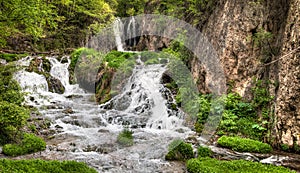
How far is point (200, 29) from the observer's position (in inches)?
617

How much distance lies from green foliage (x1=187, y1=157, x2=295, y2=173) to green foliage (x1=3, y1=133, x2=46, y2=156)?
463cm

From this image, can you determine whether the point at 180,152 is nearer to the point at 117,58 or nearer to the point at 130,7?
the point at 117,58

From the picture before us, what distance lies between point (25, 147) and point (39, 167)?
2438mm

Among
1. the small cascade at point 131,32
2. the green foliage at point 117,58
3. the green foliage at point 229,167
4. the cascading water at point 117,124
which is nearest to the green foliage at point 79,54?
the cascading water at point 117,124

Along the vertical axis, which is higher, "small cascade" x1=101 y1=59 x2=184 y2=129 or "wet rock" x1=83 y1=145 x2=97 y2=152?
"small cascade" x1=101 y1=59 x2=184 y2=129

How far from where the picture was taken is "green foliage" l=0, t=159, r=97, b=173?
5.27 meters

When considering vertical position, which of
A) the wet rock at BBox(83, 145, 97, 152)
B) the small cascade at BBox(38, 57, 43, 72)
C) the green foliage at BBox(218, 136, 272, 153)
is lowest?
the wet rock at BBox(83, 145, 97, 152)

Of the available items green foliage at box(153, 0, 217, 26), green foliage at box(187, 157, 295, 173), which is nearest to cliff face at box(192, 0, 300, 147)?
green foliage at box(153, 0, 217, 26)

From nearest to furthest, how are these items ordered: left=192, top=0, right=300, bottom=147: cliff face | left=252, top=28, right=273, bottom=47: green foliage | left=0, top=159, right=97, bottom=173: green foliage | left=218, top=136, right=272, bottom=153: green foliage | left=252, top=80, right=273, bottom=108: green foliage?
left=0, top=159, right=97, bottom=173: green foliage < left=218, top=136, right=272, bottom=153: green foliage < left=192, top=0, right=300, bottom=147: cliff face < left=252, top=80, right=273, bottom=108: green foliage < left=252, top=28, right=273, bottom=47: green foliage

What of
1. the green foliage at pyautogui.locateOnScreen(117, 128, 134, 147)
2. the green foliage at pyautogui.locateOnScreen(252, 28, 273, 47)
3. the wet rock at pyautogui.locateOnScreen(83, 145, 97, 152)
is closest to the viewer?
the wet rock at pyautogui.locateOnScreen(83, 145, 97, 152)

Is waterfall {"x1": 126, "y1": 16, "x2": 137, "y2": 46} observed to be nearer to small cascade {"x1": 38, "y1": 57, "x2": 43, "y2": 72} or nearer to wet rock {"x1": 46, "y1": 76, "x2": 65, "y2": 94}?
small cascade {"x1": 38, "y1": 57, "x2": 43, "y2": 72}

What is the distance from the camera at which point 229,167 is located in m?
6.81

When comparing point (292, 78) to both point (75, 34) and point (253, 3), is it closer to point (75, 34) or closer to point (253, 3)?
point (253, 3)

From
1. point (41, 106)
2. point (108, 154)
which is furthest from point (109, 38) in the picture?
point (108, 154)
